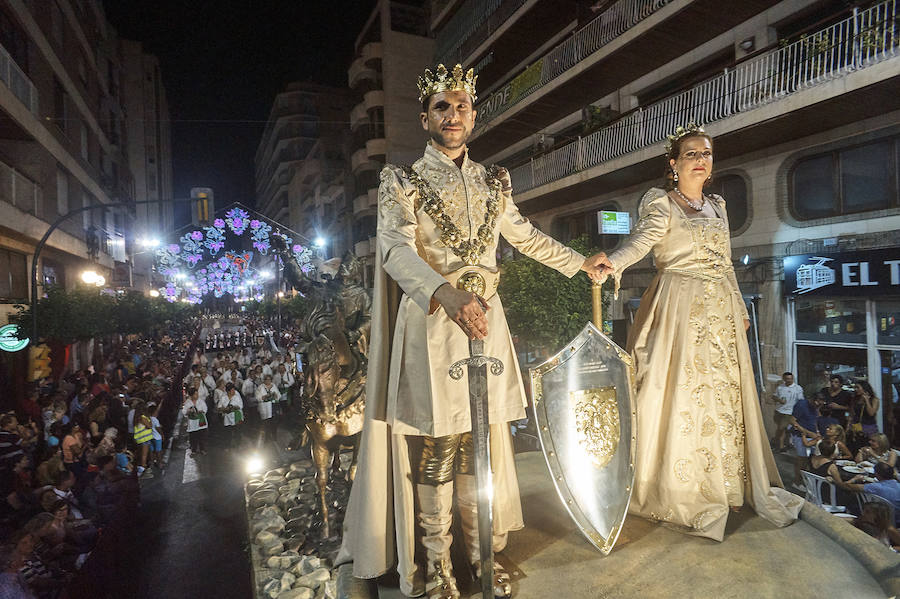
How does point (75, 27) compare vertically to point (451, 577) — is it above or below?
above

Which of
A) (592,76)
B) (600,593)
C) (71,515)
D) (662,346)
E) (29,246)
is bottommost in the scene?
(71,515)

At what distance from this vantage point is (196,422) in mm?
10773

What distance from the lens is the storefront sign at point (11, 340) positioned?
998 cm

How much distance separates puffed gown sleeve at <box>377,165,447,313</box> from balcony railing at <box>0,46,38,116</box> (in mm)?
15088

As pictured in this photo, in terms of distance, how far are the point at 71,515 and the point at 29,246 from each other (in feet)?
44.0

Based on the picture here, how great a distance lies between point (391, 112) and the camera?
2694cm

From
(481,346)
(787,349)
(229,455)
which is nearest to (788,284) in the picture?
(787,349)

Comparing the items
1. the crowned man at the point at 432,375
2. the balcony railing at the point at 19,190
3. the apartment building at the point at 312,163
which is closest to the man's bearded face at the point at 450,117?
the crowned man at the point at 432,375

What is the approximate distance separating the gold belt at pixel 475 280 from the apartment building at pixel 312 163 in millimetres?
36207

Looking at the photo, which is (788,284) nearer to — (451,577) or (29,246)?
(451,577)

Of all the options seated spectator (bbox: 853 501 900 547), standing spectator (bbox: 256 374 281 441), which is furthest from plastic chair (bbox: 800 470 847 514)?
standing spectator (bbox: 256 374 281 441)

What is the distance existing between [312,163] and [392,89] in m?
26.5

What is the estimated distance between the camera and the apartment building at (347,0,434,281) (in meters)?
27.0

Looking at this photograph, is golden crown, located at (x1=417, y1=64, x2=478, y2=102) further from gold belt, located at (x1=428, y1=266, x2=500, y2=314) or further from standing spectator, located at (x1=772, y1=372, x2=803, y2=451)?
standing spectator, located at (x1=772, y1=372, x2=803, y2=451)
